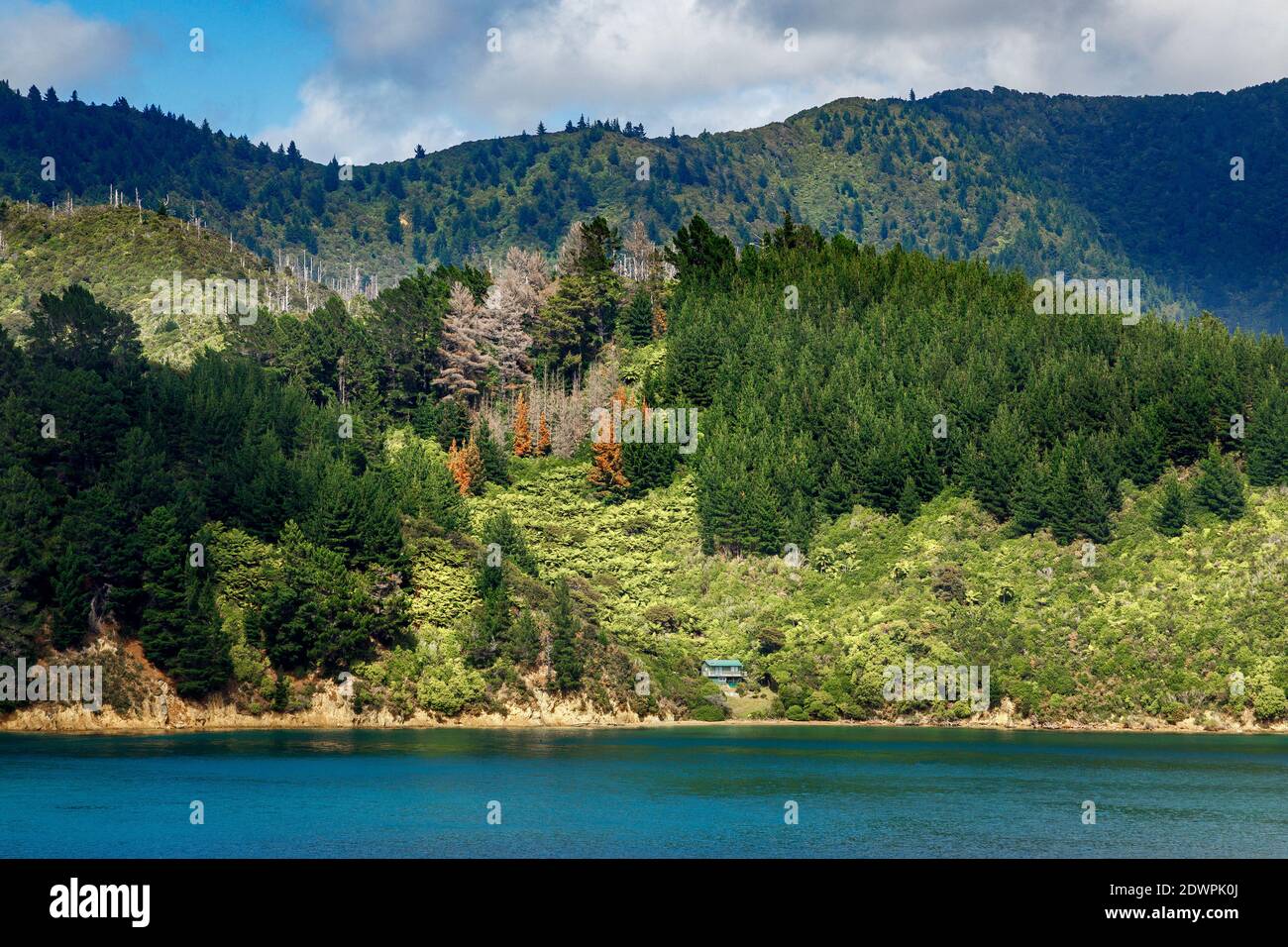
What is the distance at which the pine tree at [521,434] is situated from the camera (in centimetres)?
16988

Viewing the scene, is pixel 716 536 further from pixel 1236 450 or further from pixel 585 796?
pixel 585 796

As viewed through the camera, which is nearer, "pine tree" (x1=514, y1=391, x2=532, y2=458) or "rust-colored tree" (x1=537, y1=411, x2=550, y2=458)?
"pine tree" (x1=514, y1=391, x2=532, y2=458)

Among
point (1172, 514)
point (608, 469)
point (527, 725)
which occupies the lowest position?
point (527, 725)

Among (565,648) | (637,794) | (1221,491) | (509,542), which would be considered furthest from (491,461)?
(637,794)

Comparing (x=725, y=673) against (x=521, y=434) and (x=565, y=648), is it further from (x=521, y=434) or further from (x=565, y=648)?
(x=521, y=434)

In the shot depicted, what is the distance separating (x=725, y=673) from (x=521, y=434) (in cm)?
4605

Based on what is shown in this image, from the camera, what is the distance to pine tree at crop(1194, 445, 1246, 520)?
137250 mm

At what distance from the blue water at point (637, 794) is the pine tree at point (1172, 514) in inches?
903

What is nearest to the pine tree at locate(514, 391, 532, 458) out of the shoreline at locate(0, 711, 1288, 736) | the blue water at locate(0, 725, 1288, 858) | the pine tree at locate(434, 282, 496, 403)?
the pine tree at locate(434, 282, 496, 403)

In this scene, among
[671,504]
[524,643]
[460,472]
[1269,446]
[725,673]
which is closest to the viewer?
[524,643]

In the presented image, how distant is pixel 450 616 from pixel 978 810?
57003 mm

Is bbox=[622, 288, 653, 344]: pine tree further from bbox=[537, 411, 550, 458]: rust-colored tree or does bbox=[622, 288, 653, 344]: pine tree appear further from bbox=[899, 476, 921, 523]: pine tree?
bbox=[899, 476, 921, 523]: pine tree

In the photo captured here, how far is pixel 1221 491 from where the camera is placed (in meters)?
138

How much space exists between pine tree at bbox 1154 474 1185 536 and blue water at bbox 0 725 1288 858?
75.2ft
